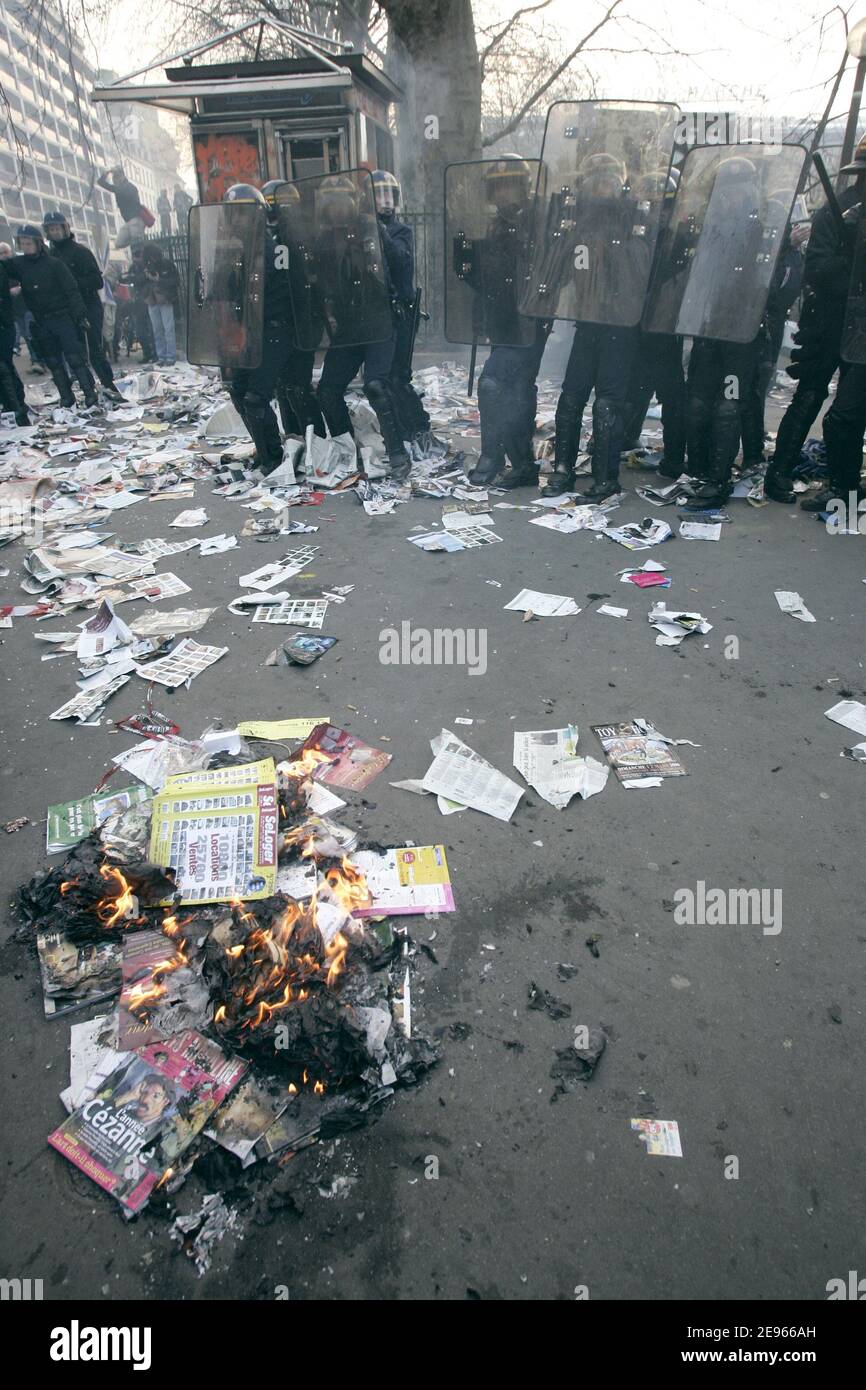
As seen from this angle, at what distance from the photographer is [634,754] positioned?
287 centimetres

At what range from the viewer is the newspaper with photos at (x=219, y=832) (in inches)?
89.0

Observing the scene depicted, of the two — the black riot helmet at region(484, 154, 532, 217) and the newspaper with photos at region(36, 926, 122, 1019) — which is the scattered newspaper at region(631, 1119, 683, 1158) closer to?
the newspaper with photos at region(36, 926, 122, 1019)

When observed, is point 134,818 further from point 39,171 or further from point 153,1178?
point 39,171

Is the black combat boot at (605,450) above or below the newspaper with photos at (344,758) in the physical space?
above

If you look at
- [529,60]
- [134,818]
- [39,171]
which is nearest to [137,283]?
[529,60]

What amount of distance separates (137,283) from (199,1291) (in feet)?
44.8

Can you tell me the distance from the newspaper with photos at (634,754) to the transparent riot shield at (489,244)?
12.3 feet

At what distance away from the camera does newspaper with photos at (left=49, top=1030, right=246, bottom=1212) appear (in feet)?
5.42

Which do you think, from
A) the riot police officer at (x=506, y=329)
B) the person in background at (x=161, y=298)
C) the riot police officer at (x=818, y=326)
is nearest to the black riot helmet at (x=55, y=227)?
the person in background at (x=161, y=298)

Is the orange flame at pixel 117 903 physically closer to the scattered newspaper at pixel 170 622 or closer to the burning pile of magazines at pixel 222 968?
the burning pile of magazines at pixel 222 968

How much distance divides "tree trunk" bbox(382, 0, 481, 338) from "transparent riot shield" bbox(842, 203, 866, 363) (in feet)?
26.0

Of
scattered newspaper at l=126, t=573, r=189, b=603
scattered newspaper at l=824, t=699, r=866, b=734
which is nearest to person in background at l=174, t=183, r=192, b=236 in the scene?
scattered newspaper at l=126, t=573, r=189, b=603

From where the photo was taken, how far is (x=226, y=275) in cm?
571

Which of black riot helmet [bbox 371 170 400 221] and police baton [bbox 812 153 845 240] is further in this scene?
black riot helmet [bbox 371 170 400 221]
